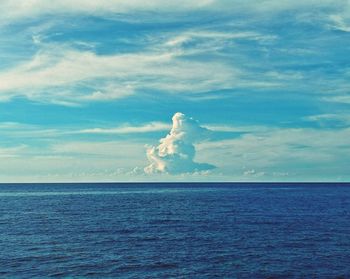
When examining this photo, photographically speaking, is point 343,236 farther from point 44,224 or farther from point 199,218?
point 44,224

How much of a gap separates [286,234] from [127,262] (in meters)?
30.8

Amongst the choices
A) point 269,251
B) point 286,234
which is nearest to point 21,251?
point 269,251

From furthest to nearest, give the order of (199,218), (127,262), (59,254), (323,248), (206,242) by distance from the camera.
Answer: (199,218)
(206,242)
(323,248)
(59,254)
(127,262)

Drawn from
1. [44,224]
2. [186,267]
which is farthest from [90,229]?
[186,267]

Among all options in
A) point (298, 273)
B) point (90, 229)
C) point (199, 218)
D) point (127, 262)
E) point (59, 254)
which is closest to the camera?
point (298, 273)

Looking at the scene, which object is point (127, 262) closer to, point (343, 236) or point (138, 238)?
point (138, 238)

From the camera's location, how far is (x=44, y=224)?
81438mm

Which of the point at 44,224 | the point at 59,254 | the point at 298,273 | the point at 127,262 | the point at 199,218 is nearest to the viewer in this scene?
the point at 298,273

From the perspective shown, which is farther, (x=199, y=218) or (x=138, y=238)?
(x=199, y=218)

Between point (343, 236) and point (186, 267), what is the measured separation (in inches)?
1279

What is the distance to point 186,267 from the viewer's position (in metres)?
46.1

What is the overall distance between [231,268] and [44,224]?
48.9 m

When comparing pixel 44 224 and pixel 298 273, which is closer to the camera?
pixel 298 273

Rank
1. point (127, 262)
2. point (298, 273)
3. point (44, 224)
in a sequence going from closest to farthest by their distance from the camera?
point (298, 273) → point (127, 262) → point (44, 224)
